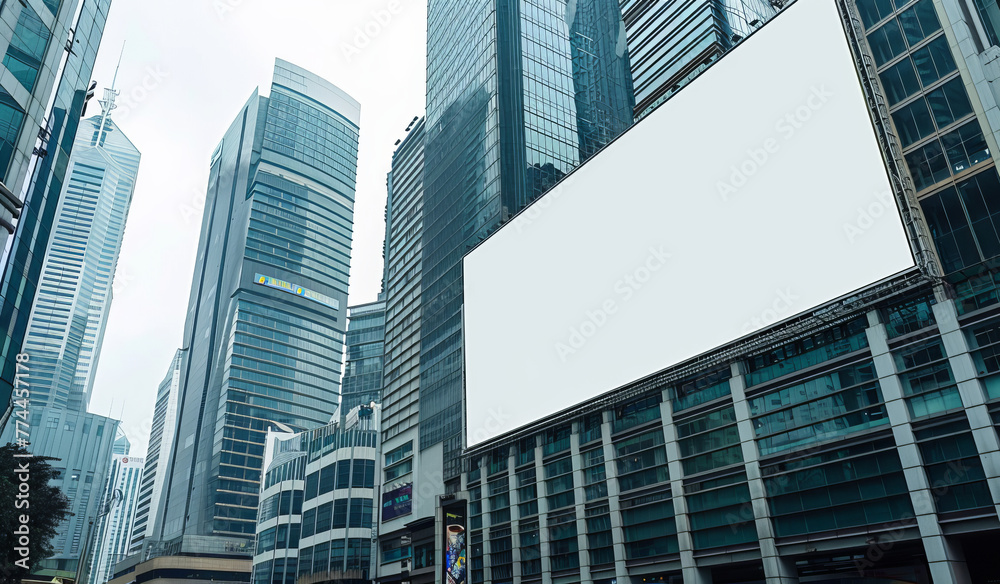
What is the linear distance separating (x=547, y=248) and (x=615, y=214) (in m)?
9.39

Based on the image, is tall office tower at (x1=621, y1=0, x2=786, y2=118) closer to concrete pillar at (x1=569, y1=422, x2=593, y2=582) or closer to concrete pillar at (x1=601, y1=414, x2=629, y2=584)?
concrete pillar at (x1=569, y1=422, x2=593, y2=582)

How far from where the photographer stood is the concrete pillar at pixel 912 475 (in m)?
34.5

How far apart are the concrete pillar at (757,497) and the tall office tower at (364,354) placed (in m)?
143

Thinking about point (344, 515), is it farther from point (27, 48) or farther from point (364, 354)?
point (27, 48)

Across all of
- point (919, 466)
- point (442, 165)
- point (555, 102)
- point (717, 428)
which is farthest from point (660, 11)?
point (919, 466)

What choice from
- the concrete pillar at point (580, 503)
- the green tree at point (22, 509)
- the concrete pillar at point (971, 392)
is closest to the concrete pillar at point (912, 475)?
the concrete pillar at point (971, 392)

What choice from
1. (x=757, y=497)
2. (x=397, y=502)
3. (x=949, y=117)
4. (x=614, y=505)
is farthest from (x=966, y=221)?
(x=397, y=502)

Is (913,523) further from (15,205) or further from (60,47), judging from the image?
(60,47)

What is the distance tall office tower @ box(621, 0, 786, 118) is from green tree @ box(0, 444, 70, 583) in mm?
83033

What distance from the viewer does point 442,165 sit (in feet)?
333
